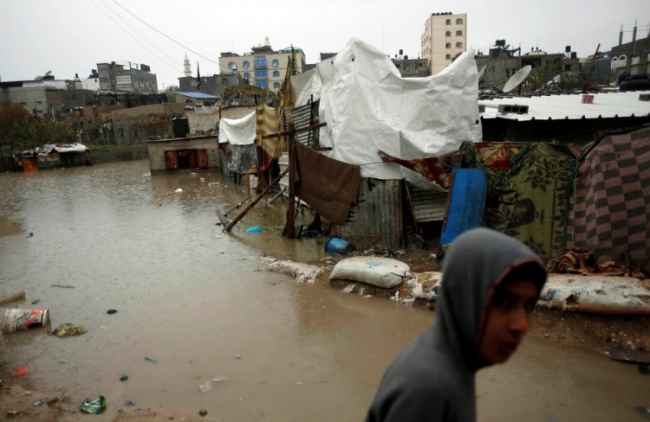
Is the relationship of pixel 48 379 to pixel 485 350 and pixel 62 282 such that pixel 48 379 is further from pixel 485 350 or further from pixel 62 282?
pixel 485 350

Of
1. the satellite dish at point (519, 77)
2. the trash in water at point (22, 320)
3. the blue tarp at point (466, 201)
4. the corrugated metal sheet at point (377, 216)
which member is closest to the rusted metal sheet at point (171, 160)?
the corrugated metal sheet at point (377, 216)

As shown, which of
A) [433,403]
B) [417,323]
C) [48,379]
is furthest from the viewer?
[417,323]

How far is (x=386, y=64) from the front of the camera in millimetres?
7773

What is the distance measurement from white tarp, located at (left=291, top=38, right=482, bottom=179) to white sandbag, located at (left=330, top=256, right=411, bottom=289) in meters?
2.18

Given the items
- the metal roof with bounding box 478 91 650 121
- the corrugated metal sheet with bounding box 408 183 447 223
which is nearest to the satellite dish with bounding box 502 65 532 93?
the metal roof with bounding box 478 91 650 121

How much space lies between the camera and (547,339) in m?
4.58

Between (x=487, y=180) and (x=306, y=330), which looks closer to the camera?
(x=306, y=330)

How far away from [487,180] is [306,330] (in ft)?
A: 13.0

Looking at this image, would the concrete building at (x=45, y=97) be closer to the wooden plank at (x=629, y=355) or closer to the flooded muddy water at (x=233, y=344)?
the flooded muddy water at (x=233, y=344)

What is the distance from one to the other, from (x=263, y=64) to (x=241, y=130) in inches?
2465

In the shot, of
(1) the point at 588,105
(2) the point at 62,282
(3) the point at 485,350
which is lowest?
(2) the point at 62,282

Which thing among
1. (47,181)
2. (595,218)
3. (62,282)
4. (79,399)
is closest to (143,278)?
(62,282)

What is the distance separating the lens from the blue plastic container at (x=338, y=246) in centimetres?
802

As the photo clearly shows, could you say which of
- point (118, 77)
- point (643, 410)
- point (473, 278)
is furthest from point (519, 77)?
point (118, 77)
